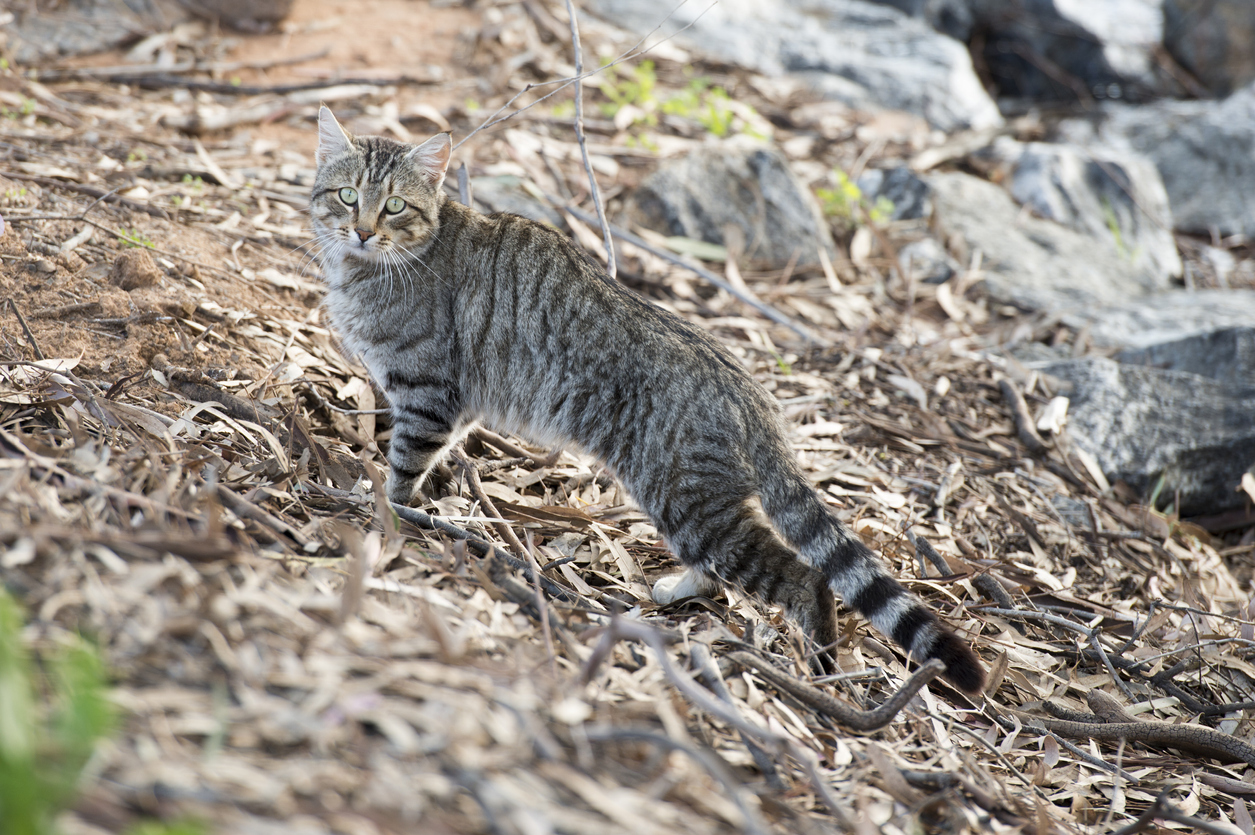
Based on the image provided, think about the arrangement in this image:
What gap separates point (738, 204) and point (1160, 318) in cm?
339

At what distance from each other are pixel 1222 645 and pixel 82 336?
533cm

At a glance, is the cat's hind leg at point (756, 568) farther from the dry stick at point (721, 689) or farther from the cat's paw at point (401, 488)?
the cat's paw at point (401, 488)

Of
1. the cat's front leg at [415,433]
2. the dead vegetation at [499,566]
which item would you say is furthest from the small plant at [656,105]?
the cat's front leg at [415,433]

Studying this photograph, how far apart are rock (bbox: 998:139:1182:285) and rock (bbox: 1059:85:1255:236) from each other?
1.30 metres

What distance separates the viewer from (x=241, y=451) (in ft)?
11.9

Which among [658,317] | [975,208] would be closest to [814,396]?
[658,317]

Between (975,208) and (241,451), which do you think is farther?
(975,208)

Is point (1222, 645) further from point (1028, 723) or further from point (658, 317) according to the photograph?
point (658, 317)

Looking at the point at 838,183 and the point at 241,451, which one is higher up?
the point at 838,183

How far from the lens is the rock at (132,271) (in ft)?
14.1

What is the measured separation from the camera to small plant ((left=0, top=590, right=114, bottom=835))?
1.40m

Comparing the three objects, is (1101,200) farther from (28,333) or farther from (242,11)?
(28,333)

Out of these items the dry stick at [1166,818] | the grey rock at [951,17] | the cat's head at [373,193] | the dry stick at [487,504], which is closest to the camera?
the dry stick at [1166,818]

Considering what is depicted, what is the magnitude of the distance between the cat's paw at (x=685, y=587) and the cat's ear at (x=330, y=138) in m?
2.53
